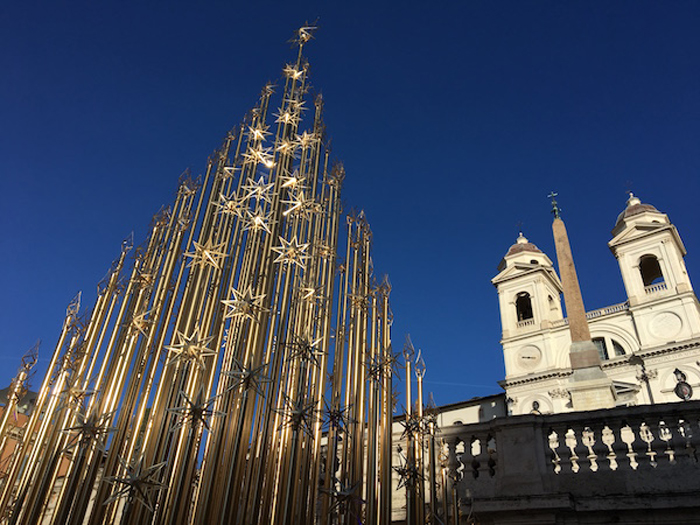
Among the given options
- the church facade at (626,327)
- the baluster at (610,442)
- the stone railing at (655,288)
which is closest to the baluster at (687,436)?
the baluster at (610,442)

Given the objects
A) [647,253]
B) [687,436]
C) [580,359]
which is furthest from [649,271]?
[687,436]

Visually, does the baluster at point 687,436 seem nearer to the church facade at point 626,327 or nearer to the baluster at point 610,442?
the baluster at point 610,442

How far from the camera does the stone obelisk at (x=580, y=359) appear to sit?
1627 centimetres

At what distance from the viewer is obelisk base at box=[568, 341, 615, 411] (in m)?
16.1

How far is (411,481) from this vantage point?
19.7ft

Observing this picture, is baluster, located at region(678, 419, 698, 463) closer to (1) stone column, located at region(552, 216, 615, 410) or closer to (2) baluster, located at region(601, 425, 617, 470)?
(2) baluster, located at region(601, 425, 617, 470)

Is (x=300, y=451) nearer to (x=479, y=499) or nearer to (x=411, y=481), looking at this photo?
(x=411, y=481)

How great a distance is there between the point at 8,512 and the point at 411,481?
423 centimetres

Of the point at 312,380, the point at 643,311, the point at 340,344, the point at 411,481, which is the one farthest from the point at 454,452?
the point at 643,311

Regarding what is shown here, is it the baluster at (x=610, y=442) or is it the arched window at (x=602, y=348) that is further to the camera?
the arched window at (x=602, y=348)

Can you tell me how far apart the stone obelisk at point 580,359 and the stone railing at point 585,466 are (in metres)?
10.3

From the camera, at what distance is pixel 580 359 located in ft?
60.1

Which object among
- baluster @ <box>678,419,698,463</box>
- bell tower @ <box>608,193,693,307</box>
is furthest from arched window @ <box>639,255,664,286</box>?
baluster @ <box>678,419,698,463</box>

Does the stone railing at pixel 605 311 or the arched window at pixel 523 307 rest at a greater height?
the arched window at pixel 523 307
